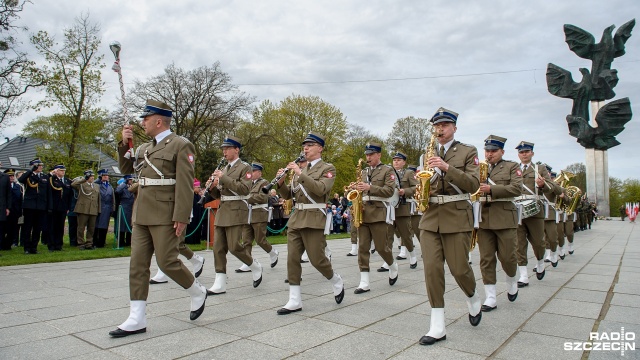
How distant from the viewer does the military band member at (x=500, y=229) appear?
246 inches

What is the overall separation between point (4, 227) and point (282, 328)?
10.7 m

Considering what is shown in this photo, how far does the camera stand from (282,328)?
4.93 metres

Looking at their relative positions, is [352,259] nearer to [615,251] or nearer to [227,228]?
[227,228]

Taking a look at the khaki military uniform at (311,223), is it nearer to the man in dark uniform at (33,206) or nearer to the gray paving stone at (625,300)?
the gray paving stone at (625,300)

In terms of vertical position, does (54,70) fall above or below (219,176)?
above

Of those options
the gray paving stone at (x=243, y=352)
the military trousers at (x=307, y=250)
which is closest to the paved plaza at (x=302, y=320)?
the gray paving stone at (x=243, y=352)

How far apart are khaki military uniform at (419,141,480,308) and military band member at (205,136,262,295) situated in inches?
131

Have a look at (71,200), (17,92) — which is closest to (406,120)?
(17,92)

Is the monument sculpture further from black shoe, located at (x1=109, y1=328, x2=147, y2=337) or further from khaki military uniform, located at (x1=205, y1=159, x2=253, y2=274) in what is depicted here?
black shoe, located at (x1=109, y1=328, x2=147, y2=337)

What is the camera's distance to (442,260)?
16.0 feet

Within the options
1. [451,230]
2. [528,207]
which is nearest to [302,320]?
[451,230]

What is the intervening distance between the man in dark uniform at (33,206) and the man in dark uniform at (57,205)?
234mm

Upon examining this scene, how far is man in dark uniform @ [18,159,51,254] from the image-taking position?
11508 mm

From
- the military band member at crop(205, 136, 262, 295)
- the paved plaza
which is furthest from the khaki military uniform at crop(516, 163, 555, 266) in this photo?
the military band member at crop(205, 136, 262, 295)
